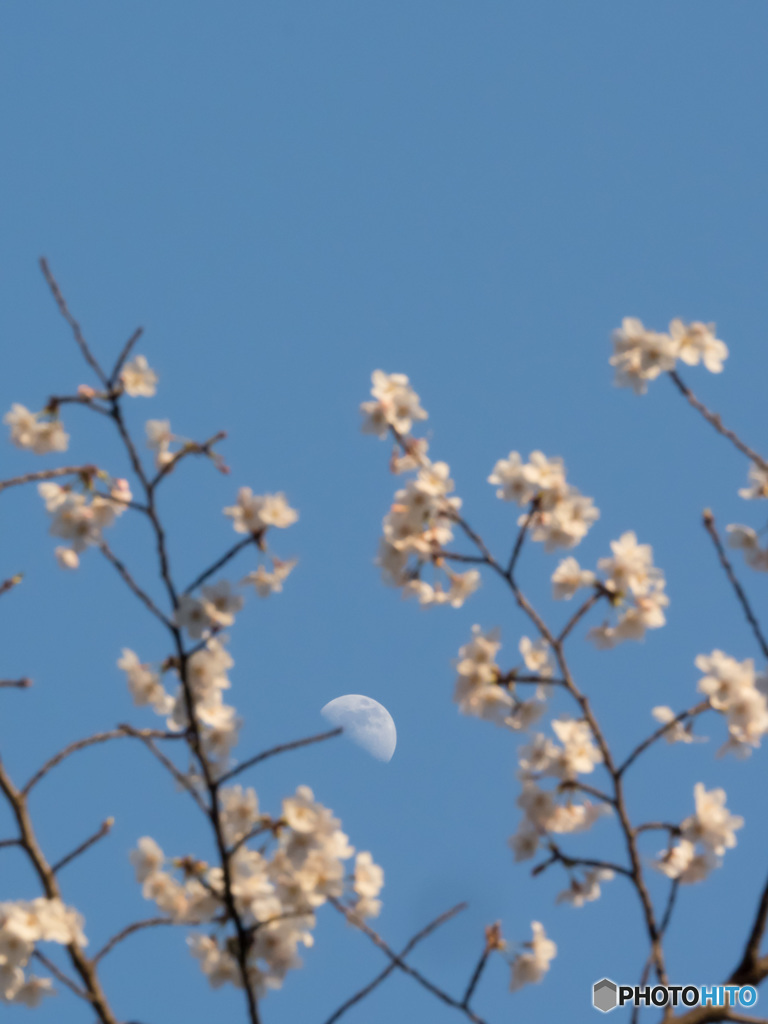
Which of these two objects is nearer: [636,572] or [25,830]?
[25,830]

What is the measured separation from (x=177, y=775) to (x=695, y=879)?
5.89 ft

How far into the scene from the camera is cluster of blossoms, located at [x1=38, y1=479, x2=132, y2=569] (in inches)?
129

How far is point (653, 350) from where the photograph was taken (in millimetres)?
3631

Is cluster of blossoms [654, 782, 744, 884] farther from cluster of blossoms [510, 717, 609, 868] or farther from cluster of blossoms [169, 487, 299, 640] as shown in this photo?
cluster of blossoms [169, 487, 299, 640]

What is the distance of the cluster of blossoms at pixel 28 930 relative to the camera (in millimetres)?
2863

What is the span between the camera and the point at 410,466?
3654 millimetres

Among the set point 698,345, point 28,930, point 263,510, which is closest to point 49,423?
point 263,510

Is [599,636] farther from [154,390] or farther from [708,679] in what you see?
[154,390]

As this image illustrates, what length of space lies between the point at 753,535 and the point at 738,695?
2.32 ft

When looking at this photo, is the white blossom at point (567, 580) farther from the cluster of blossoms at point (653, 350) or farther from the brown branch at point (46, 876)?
the brown branch at point (46, 876)

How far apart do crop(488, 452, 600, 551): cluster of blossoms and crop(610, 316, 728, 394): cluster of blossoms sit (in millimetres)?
446

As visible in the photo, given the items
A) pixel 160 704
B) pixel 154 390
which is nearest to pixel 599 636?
pixel 160 704

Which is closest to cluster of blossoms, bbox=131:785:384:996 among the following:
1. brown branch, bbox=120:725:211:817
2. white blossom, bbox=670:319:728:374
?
brown branch, bbox=120:725:211:817

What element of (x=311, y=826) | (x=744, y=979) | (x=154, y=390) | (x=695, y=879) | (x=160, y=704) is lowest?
(x=744, y=979)
